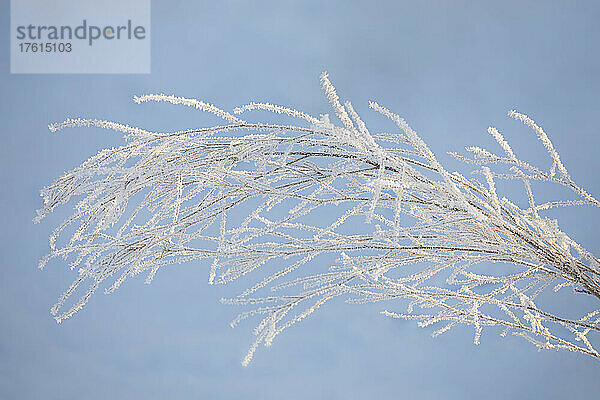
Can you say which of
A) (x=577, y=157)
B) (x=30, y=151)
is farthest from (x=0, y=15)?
(x=577, y=157)

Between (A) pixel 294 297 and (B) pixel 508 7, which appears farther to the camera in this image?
(B) pixel 508 7

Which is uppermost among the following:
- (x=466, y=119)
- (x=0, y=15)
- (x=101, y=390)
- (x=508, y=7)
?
(x=0, y=15)

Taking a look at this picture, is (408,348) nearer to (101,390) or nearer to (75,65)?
(101,390)

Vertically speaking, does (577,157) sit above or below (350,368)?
above

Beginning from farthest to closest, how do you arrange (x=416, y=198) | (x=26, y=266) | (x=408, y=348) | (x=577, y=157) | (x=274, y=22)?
(x=26, y=266) → (x=408, y=348) → (x=274, y=22) → (x=577, y=157) → (x=416, y=198)

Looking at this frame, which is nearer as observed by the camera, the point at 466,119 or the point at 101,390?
the point at 466,119

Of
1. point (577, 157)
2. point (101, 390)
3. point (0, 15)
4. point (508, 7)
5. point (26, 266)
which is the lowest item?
point (101, 390)

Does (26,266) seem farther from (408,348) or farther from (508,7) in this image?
(508,7)

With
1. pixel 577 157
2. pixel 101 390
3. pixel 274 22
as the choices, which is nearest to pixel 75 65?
pixel 274 22

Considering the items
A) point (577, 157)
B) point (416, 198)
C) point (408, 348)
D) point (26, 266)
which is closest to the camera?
point (416, 198)
